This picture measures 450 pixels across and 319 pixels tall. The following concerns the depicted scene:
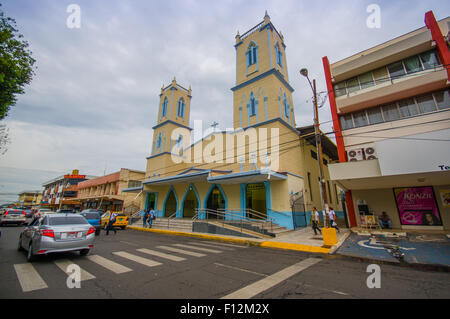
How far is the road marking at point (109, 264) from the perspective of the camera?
5.37 meters

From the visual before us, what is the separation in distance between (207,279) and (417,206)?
15.7m

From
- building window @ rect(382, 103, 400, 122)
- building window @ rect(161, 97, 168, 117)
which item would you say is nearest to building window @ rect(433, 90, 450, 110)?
building window @ rect(382, 103, 400, 122)

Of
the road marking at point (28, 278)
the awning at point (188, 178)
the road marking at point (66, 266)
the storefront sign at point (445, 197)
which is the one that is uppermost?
the awning at point (188, 178)

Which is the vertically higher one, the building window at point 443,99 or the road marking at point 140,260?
the building window at point 443,99

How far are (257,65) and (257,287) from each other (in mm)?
20640

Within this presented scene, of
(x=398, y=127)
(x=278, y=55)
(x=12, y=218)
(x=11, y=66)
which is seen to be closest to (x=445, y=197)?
(x=398, y=127)

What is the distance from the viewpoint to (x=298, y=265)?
20.5 ft

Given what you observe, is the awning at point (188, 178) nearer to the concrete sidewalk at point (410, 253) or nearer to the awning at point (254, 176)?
the awning at point (254, 176)

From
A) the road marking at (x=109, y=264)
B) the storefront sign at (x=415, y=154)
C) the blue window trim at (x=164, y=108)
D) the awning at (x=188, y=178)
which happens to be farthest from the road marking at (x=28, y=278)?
the blue window trim at (x=164, y=108)

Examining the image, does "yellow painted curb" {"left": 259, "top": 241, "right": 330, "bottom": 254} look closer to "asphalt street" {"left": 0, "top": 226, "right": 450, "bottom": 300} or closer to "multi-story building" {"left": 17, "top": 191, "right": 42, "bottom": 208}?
"asphalt street" {"left": 0, "top": 226, "right": 450, "bottom": 300}

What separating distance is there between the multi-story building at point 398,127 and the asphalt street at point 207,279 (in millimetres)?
6949

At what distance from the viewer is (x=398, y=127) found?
515 inches

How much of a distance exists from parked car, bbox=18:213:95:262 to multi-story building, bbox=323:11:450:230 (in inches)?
523
